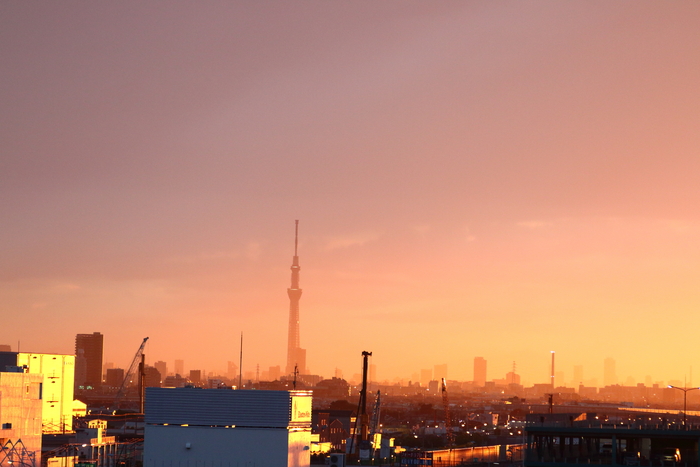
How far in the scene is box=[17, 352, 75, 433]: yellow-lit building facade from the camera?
569 feet

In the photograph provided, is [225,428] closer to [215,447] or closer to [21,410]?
[215,447]

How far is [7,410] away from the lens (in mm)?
97125

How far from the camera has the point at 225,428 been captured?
74938 mm

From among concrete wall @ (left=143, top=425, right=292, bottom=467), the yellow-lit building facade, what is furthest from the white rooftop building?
the yellow-lit building facade

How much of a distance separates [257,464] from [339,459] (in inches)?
1057

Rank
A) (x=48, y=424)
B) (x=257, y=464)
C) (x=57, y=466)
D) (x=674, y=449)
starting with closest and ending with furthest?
(x=674, y=449) < (x=257, y=464) < (x=57, y=466) < (x=48, y=424)

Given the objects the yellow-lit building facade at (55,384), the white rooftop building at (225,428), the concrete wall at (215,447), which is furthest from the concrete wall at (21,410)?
the yellow-lit building facade at (55,384)

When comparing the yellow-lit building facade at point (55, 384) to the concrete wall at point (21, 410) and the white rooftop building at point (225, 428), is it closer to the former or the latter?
the concrete wall at point (21, 410)

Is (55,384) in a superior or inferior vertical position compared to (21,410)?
inferior

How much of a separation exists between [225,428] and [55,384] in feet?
388

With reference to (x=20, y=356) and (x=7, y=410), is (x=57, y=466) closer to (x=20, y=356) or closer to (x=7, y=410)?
(x=7, y=410)

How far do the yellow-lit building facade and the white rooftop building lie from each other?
101 m

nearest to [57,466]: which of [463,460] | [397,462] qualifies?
[397,462]

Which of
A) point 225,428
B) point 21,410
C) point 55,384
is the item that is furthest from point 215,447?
point 55,384
